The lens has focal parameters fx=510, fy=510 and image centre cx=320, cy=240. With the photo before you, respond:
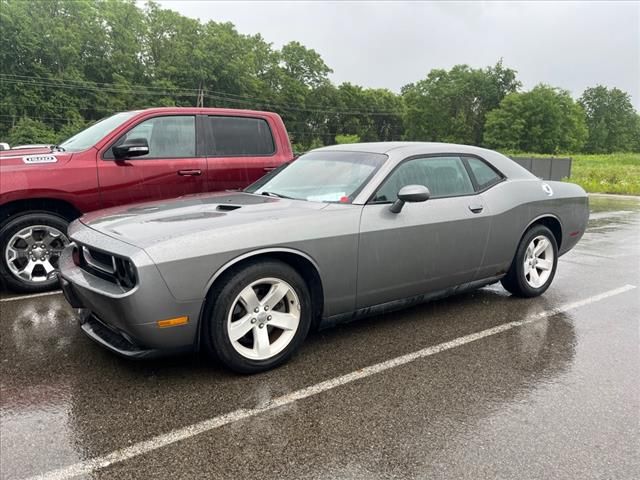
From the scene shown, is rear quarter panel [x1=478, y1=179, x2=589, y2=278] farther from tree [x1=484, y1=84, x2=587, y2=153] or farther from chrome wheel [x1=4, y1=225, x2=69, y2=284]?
tree [x1=484, y1=84, x2=587, y2=153]

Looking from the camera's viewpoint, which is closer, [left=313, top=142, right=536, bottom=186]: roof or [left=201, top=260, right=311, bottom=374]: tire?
[left=201, top=260, right=311, bottom=374]: tire

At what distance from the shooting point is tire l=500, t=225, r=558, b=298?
488 centimetres

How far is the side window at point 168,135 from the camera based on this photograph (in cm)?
559

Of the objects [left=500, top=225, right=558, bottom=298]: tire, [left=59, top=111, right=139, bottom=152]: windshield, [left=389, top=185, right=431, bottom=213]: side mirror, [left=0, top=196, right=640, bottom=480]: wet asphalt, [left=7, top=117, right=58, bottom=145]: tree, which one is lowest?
[left=0, top=196, right=640, bottom=480]: wet asphalt

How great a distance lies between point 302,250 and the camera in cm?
341

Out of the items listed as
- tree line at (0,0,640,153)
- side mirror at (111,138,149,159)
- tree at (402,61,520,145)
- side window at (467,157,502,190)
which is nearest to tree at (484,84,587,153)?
tree line at (0,0,640,153)

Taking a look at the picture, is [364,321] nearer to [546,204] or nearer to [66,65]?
[546,204]

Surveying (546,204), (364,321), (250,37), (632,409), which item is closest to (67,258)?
(364,321)

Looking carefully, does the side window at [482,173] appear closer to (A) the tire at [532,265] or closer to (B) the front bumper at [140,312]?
(A) the tire at [532,265]

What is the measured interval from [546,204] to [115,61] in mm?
60719

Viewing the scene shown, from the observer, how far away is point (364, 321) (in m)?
4.41

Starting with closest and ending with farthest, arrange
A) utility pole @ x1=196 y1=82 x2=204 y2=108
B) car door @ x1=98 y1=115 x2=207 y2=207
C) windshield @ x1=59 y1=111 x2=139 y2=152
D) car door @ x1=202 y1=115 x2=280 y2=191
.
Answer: car door @ x1=98 y1=115 x2=207 y2=207
windshield @ x1=59 y1=111 x2=139 y2=152
car door @ x1=202 y1=115 x2=280 y2=191
utility pole @ x1=196 y1=82 x2=204 y2=108

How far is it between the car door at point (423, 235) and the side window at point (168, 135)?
112 inches

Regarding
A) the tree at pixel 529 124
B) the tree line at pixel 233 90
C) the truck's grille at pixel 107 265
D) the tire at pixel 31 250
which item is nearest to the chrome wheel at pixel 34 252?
the tire at pixel 31 250
